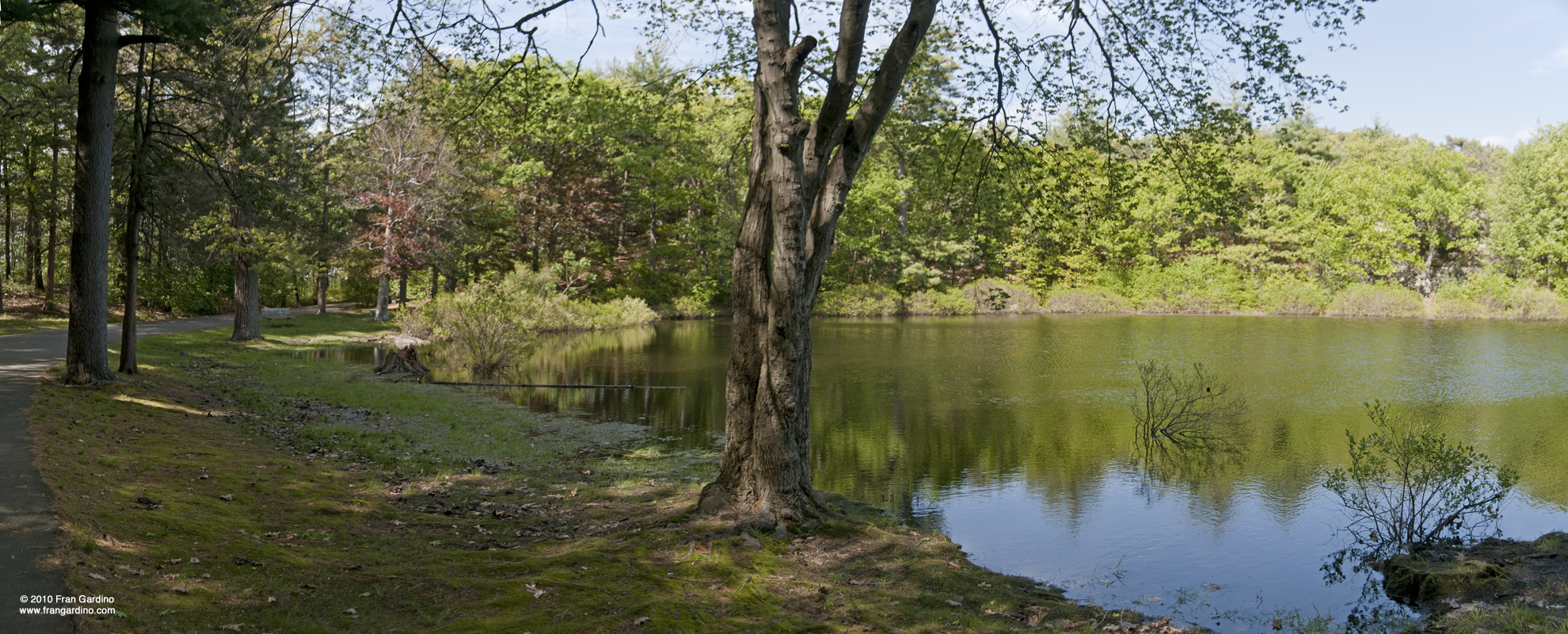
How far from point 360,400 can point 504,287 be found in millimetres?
8967

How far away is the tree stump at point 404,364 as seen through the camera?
17.6 meters

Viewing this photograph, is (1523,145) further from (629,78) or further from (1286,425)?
(629,78)

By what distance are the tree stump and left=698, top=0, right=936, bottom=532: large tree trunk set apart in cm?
1281

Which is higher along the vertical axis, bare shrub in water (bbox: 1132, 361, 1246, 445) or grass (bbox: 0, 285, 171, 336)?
grass (bbox: 0, 285, 171, 336)

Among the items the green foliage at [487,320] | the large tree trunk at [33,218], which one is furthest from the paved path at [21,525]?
the large tree trunk at [33,218]

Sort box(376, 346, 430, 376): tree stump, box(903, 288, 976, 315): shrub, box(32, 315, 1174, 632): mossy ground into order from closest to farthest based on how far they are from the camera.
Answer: box(32, 315, 1174, 632): mossy ground < box(376, 346, 430, 376): tree stump < box(903, 288, 976, 315): shrub

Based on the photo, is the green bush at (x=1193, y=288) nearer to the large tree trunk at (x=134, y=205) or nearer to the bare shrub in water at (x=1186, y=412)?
the bare shrub in water at (x=1186, y=412)

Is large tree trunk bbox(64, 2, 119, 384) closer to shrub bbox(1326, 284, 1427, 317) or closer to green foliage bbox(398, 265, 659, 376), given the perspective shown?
green foliage bbox(398, 265, 659, 376)

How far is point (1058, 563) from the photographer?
7.73m

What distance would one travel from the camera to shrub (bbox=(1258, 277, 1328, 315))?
140ft

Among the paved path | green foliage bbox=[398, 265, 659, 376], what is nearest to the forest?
green foliage bbox=[398, 265, 659, 376]

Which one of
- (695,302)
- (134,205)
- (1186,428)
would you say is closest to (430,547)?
(134,205)

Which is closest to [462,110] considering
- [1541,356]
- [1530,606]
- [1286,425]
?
[1530,606]

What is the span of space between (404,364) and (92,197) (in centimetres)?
795
